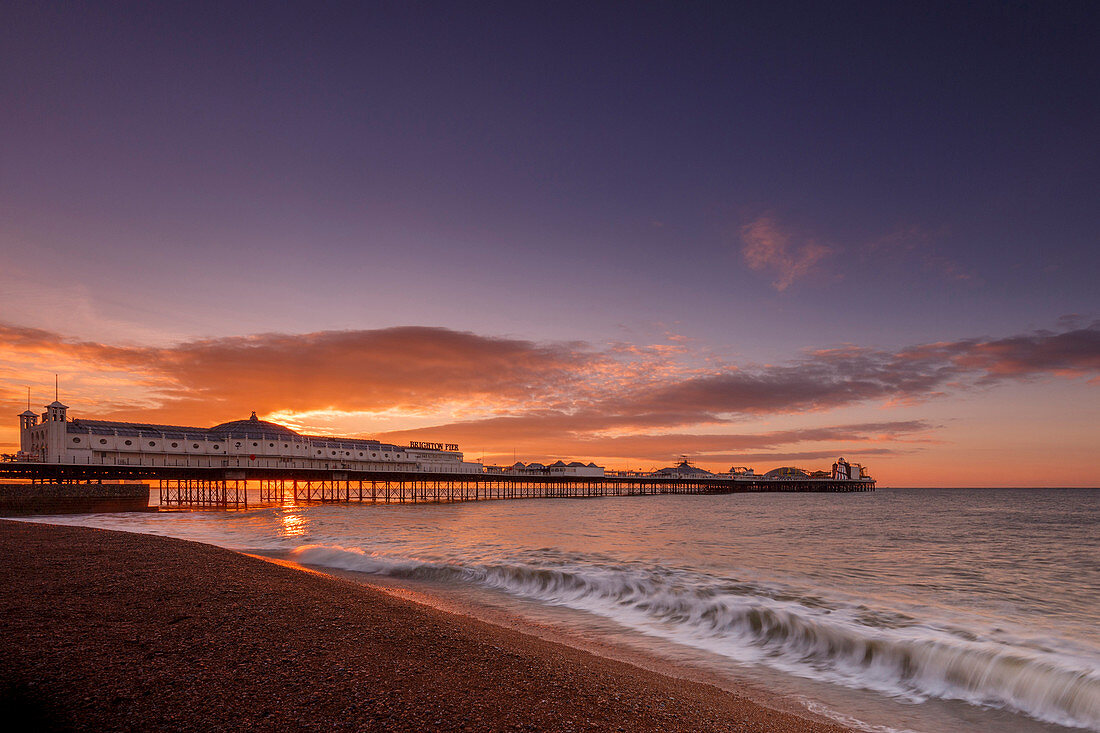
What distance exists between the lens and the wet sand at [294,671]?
4.39 metres

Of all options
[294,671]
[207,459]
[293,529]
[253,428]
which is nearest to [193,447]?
[207,459]

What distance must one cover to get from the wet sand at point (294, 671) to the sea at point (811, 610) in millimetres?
1954

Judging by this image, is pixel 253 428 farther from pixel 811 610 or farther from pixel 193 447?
pixel 811 610

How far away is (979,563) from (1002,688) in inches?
586

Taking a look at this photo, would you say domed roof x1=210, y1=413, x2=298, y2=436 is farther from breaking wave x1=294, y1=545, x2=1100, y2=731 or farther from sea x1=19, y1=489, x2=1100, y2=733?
breaking wave x1=294, y1=545, x2=1100, y2=731

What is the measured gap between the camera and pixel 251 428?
6556 cm

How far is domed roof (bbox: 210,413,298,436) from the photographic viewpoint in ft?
201

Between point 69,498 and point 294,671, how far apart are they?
41356 mm

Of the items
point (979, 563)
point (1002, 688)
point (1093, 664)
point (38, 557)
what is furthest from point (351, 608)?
point (979, 563)

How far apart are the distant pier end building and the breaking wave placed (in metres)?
43.8

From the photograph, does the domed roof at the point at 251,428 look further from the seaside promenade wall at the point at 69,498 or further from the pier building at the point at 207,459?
the seaside promenade wall at the point at 69,498

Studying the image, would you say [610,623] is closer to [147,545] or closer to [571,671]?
[571,671]

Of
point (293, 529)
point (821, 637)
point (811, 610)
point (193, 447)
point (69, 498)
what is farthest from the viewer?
point (193, 447)

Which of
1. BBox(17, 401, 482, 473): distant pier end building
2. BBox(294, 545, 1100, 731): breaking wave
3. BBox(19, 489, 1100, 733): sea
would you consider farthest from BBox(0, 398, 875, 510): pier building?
BBox(294, 545, 1100, 731): breaking wave
